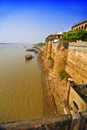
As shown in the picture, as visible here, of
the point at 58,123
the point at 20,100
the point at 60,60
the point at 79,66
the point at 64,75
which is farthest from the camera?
the point at 60,60

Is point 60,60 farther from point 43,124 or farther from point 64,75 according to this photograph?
point 43,124

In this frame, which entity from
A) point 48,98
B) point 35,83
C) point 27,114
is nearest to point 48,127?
point 27,114

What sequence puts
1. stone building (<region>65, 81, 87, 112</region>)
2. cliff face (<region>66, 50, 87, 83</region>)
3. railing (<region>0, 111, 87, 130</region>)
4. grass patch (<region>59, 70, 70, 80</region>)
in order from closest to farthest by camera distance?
railing (<region>0, 111, 87, 130</region>) < stone building (<region>65, 81, 87, 112</region>) < cliff face (<region>66, 50, 87, 83</region>) < grass patch (<region>59, 70, 70, 80</region>)

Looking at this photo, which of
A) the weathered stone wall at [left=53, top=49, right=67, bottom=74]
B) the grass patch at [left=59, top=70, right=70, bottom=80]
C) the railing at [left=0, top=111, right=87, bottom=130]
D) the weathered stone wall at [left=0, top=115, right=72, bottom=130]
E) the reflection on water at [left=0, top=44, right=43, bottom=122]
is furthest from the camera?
the weathered stone wall at [left=53, top=49, right=67, bottom=74]

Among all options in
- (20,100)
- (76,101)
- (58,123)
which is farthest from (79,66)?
(58,123)

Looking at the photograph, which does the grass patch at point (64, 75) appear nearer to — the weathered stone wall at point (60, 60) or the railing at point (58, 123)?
the weathered stone wall at point (60, 60)

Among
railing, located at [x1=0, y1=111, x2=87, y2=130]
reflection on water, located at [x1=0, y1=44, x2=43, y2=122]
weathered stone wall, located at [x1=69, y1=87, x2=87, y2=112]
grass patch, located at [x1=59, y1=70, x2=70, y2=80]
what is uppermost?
railing, located at [x1=0, y1=111, x2=87, y2=130]

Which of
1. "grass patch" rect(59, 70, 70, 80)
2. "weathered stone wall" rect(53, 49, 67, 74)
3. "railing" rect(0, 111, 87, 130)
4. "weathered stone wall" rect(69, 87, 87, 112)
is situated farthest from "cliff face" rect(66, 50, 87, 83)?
"railing" rect(0, 111, 87, 130)

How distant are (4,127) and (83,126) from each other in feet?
8.72

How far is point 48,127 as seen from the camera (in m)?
3.72

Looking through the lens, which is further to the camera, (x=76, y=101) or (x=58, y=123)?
(x=76, y=101)

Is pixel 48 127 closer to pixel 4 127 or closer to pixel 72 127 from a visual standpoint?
pixel 72 127

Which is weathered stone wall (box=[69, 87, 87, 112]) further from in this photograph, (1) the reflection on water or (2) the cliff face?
(2) the cliff face

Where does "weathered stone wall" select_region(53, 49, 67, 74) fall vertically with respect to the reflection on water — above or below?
above
